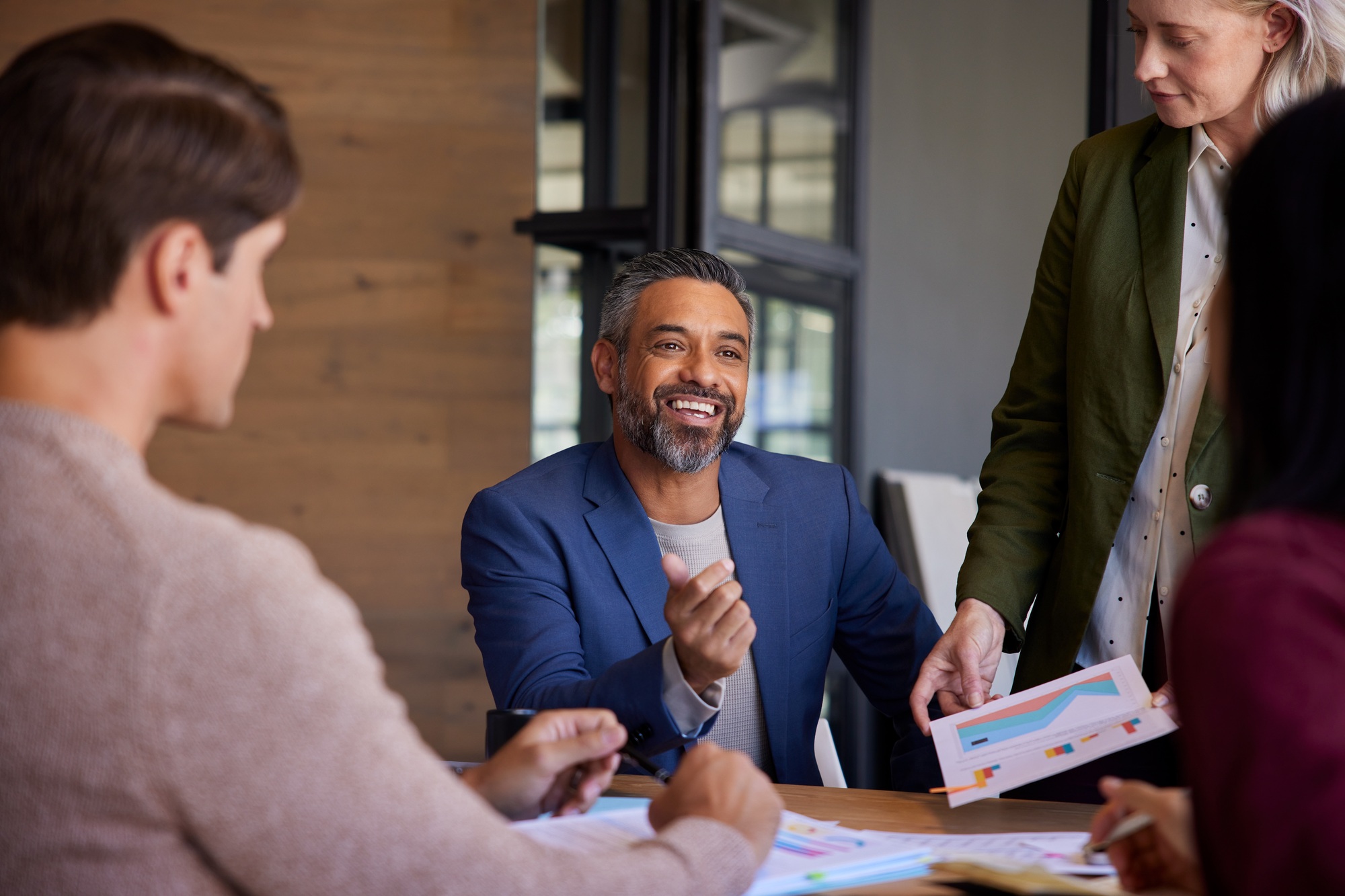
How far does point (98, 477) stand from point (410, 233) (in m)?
3.80

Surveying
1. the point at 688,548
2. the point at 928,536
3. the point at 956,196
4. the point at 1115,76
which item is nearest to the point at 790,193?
the point at 956,196

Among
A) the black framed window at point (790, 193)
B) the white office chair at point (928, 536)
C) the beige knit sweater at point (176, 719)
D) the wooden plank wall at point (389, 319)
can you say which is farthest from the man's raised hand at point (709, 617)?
the wooden plank wall at point (389, 319)

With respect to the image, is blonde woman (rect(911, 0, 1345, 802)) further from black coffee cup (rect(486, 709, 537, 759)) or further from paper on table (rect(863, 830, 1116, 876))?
black coffee cup (rect(486, 709, 537, 759))

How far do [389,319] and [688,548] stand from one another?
2577mm

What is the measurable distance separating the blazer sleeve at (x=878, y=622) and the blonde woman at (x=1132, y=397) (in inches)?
9.1

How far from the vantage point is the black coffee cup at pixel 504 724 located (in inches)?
57.4

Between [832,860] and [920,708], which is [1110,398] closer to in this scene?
[920,708]

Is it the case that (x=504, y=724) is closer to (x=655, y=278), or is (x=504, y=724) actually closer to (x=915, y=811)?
(x=915, y=811)

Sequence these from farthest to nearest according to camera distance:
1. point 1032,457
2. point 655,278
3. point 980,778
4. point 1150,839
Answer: point 655,278 → point 1032,457 → point 980,778 → point 1150,839

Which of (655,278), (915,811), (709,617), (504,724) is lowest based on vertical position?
(915,811)

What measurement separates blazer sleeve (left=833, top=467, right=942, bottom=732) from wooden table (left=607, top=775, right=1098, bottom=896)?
53 centimetres

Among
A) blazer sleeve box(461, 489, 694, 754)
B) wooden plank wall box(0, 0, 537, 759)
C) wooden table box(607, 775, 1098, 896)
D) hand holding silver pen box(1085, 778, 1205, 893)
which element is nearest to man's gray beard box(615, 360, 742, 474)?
blazer sleeve box(461, 489, 694, 754)

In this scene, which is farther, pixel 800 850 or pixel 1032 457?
pixel 1032 457

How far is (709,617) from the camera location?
149 cm
